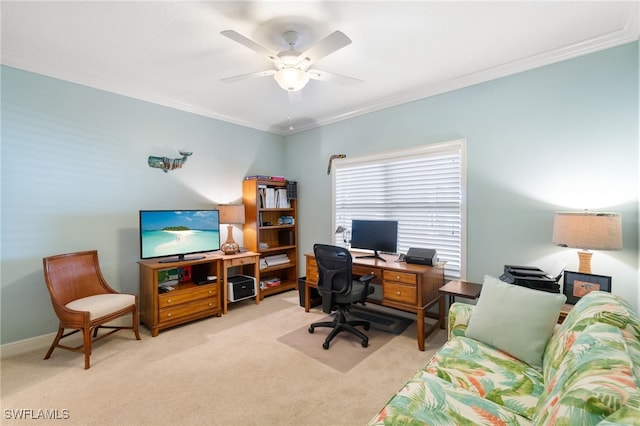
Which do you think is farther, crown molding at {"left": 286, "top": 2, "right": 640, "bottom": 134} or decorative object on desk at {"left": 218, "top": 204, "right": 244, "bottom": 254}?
decorative object on desk at {"left": 218, "top": 204, "right": 244, "bottom": 254}

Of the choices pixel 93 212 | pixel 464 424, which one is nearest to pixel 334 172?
pixel 93 212

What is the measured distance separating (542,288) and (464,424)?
5.00ft

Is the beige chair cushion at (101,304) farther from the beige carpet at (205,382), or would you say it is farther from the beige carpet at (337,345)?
the beige carpet at (337,345)

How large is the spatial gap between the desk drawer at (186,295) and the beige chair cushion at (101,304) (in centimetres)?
32

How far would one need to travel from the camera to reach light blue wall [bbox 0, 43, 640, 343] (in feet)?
7.47

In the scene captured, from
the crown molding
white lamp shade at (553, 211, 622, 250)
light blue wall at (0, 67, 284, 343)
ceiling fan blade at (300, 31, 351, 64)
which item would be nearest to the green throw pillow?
white lamp shade at (553, 211, 622, 250)

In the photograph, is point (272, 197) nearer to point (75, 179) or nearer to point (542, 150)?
point (75, 179)

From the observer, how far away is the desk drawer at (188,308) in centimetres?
299

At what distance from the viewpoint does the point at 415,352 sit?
8.43 feet

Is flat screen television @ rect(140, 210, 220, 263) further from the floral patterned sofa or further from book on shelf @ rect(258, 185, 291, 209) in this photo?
the floral patterned sofa

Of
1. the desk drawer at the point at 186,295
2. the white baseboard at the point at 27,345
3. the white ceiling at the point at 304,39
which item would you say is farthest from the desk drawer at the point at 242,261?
the white ceiling at the point at 304,39

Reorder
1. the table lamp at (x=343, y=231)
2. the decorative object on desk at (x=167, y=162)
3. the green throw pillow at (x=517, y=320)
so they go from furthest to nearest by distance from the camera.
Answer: the table lamp at (x=343, y=231)
the decorative object on desk at (x=167, y=162)
the green throw pillow at (x=517, y=320)

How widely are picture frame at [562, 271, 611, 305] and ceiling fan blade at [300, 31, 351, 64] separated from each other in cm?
238

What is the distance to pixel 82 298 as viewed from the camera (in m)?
2.68
